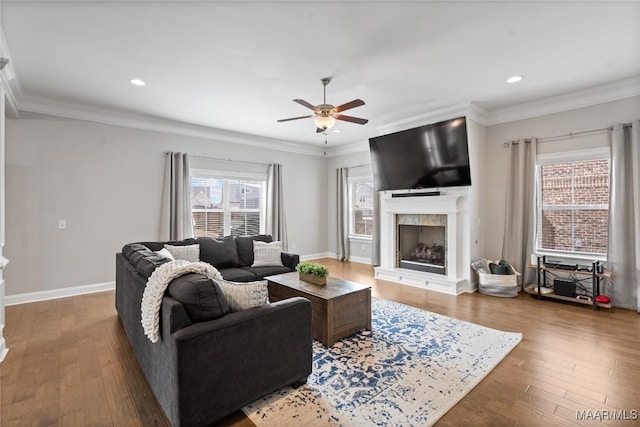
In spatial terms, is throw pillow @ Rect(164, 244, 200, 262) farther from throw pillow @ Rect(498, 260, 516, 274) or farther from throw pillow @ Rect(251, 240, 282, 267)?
throw pillow @ Rect(498, 260, 516, 274)

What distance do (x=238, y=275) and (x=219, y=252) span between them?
595mm

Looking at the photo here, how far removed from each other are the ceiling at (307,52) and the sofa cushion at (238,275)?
242 centimetres

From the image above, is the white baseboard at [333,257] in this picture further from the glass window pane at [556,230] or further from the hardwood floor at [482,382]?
the glass window pane at [556,230]

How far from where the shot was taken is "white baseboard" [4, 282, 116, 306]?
A: 418 cm

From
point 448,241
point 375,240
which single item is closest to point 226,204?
point 375,240

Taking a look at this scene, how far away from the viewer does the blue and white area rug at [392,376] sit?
1935mm

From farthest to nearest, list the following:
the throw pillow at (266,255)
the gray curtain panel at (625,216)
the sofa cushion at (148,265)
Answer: the throw pillow at (266,255) < the gray curtain panel at (625,216) < the sofa cushion at (148,265)

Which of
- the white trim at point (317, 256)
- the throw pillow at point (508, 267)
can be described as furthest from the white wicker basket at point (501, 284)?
the white trim at point (317, 256)

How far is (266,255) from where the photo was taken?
4586 mm

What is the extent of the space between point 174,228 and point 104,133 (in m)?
1.84

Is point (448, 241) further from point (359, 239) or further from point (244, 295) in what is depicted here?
point (244, 295)

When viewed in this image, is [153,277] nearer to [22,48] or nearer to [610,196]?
[22,48]

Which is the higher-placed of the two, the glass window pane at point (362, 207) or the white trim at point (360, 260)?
the glass window pane at point (362, 207)

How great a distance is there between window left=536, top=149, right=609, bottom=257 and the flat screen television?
3.94ft
